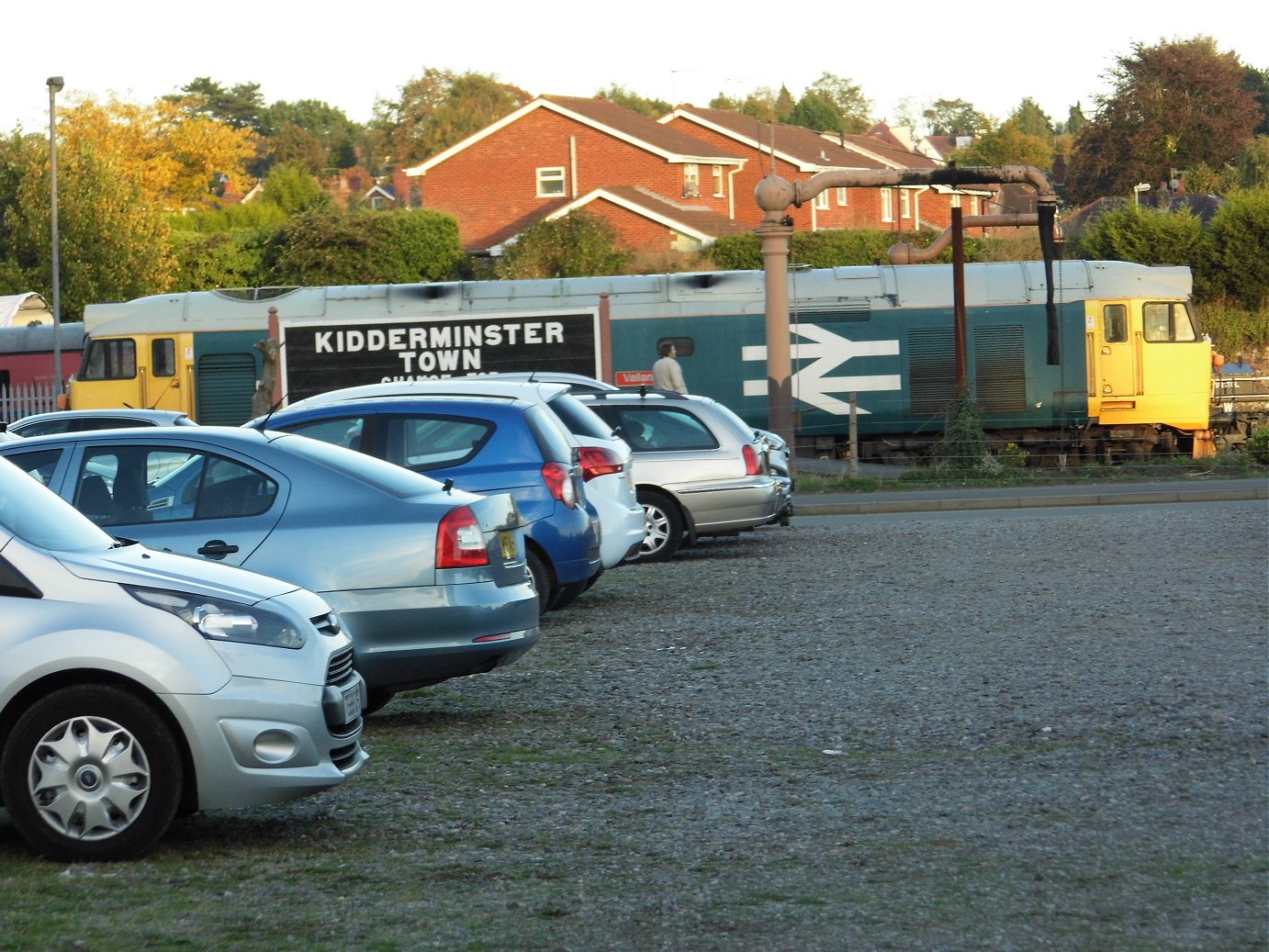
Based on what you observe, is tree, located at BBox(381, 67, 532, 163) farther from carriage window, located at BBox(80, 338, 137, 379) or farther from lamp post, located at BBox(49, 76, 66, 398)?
carriage window, located at BBox(80, 338, 137, 379)

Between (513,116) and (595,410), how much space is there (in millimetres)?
53536

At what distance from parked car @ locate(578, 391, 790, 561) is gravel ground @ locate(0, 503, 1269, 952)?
13.6 feet

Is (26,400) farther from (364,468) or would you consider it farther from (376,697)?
(376,697)

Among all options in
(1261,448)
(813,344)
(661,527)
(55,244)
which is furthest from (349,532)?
(55,244)

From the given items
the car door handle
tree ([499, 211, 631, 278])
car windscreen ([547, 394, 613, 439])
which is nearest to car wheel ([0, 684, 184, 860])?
the car door handle

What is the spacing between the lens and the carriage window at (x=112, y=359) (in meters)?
33.6

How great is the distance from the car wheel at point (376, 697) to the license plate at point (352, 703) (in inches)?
70.9

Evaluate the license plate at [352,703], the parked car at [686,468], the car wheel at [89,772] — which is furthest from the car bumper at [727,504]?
the car wheel at [89,772]

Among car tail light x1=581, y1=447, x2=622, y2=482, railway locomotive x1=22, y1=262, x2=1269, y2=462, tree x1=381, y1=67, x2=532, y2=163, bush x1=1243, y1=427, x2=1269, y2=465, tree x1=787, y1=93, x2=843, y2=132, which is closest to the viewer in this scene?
car tail light x1=581, y1=447, x2=622, y2=482

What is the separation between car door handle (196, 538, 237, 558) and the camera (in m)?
8.76

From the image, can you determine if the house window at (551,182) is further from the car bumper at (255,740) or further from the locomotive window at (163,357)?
the car bumper at (255,740)

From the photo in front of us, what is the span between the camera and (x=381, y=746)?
347 inches

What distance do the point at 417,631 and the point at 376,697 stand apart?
1.96ft

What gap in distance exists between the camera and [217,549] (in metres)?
8.77
